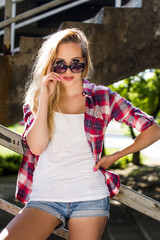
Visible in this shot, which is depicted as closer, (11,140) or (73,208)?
(73,208)

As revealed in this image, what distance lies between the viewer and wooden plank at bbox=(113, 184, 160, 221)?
2.53 meters

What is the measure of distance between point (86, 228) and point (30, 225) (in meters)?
0.31

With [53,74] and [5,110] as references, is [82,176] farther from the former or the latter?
[5,110]

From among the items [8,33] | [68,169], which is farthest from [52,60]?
[8,33]

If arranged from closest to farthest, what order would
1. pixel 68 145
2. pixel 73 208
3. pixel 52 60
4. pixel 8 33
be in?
pixel 73 208, pixel 68 145, pixel 52 60, pixel 8 33

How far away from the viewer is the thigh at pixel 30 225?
6.70 feet

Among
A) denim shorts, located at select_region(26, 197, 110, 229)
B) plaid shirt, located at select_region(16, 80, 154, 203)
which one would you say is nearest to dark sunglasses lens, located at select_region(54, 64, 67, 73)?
plaid shirt, located at select_region(16, 80, 154, 203)

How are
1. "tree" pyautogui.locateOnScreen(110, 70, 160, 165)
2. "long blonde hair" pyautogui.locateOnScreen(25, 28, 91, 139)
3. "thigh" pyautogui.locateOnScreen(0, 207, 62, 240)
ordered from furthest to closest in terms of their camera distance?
1. "tree" pyautogui.locateOnScreen(110, 70, 160, 165)
2. "long blonde hair" pyautogui.locateOnScreen(25, 28, 91, 139)
3. "thigh" pyautogui.locateOnScreen(0, 207, 62, 240)

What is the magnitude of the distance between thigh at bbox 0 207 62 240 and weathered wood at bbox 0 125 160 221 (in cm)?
50

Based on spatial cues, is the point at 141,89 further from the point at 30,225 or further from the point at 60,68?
the point at 30,225

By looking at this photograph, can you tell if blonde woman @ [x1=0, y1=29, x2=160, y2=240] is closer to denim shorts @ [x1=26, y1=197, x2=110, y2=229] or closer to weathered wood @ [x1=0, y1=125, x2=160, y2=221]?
denim shorts @ [x1=26, y1=197, x2=110, y2=229]

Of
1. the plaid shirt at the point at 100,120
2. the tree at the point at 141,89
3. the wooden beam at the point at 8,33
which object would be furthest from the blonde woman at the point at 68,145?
the tree at the point at 141,89

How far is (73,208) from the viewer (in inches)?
→ 86.8

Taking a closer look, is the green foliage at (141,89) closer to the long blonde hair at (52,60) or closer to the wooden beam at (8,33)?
the wooden beam at (8,33)
